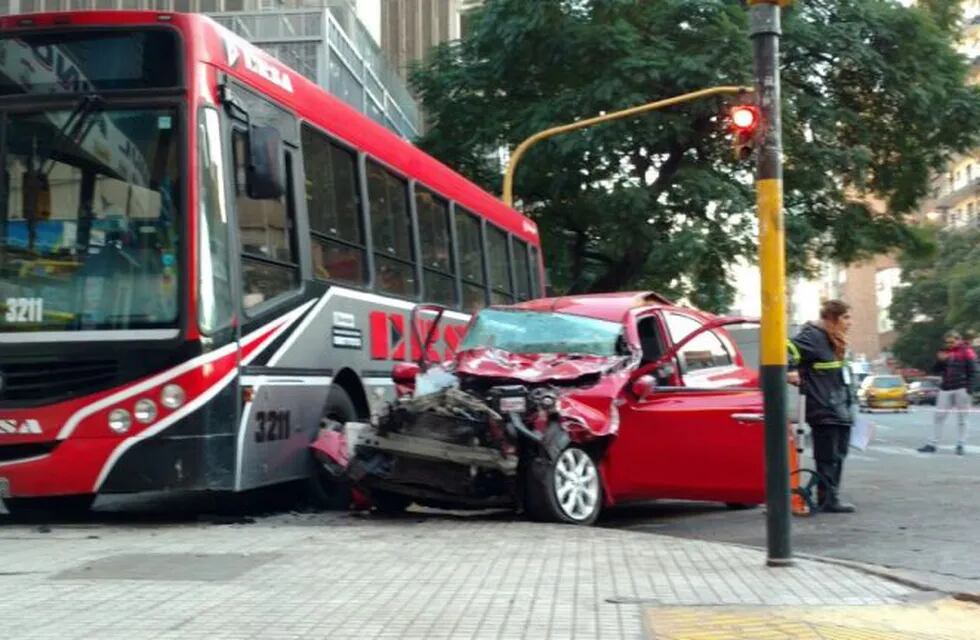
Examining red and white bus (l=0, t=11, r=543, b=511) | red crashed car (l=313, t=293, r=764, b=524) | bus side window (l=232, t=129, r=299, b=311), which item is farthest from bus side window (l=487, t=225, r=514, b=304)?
red and white bus (l=0, t=11, r=543, b=511)

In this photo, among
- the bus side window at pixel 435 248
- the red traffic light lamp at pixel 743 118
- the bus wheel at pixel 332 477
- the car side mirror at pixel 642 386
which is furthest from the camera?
the bus side window at pixel 435 248

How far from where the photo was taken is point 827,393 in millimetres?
10078

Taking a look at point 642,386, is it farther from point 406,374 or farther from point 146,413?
point 146,413

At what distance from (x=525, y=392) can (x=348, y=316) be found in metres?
2.13

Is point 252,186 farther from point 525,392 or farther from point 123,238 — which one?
point 525,392

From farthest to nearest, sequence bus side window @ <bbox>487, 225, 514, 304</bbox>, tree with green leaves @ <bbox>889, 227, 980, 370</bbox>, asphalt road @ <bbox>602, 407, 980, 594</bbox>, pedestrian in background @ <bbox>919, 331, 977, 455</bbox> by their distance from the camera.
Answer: tree with green leaves @ <bbox>889, 227, 980, 370</bbox>, pedestrian in background @ <bbox>919, 331, 977, 455</bbox>, bus side window @ <bbox>487, 225, 514, 304</bbox>, asphalt road @ <bbox>602, 407, 980, 594</bbox>

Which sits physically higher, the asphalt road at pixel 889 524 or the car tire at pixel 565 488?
the car tire at pixel 565 488

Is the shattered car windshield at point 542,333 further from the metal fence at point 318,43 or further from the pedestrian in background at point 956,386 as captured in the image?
the metal fence at point 318,43

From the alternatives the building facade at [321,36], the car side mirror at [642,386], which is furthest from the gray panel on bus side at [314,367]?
the building facade at [321,36]

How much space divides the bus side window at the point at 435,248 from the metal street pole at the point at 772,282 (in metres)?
5.69

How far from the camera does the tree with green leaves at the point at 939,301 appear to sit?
55.7 m

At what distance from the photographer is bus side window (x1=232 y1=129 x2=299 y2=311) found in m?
8.78

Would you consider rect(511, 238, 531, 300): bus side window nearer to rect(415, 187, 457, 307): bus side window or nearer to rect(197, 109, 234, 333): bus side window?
rect(415, 187, 457, 307): bus side window

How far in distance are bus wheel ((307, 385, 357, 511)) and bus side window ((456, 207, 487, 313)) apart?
3441 millimetres
